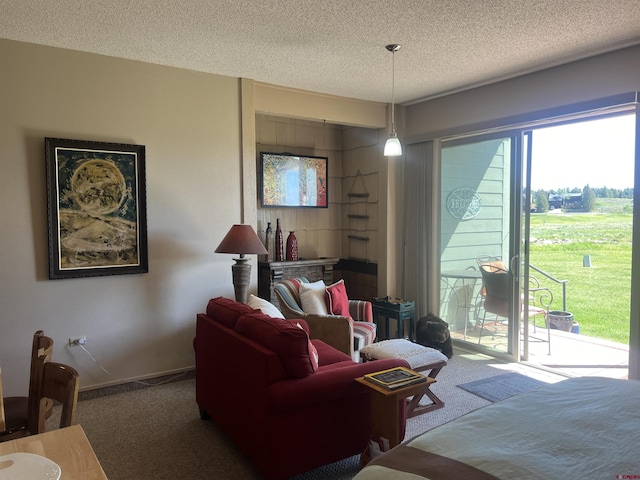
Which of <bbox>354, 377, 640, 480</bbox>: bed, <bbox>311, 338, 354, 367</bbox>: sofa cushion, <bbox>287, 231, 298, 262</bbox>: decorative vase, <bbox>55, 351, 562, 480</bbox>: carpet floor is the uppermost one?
<bbox>287, 231, 298, 262</bbox>: decorative vase

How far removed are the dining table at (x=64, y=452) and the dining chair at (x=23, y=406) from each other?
1.69ft

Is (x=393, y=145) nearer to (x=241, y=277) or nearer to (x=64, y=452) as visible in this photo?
(x=241, y=277)

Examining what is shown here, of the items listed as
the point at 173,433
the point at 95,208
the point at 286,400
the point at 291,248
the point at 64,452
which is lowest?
the point at 173,433

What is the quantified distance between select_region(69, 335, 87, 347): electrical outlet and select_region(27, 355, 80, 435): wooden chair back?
193cm

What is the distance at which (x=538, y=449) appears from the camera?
5.01ft

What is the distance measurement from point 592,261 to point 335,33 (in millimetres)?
3235

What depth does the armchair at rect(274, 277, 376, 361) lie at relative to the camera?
Result: 3.88 metres

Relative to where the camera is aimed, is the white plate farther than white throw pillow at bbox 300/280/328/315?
No

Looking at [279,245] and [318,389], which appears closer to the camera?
[318,389]

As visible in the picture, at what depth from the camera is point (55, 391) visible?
5.40ft

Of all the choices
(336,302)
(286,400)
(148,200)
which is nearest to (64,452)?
(286,400)

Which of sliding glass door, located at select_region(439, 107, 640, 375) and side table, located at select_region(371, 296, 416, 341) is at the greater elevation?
sliding glass door, located at select_region(439, 107, 640, 375)

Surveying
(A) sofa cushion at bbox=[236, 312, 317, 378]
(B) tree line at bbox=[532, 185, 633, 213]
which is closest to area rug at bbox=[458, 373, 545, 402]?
(B) tree line at bbox=[532, 185, 633, 213]

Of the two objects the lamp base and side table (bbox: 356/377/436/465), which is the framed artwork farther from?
side table (bbox: 356/377/436/465)
